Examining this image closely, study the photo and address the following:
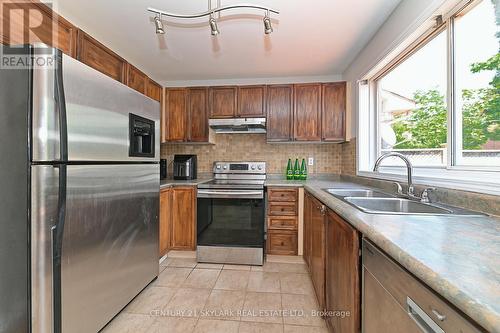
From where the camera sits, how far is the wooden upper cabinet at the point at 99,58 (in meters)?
1.89

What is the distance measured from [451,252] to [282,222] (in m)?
2.08

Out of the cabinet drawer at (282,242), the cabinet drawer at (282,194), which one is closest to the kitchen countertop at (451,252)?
the cabinet drawer at (282,194)

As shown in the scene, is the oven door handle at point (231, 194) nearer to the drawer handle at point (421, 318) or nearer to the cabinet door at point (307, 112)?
the cabinet door at point (307, 112)

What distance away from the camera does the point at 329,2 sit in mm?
1671

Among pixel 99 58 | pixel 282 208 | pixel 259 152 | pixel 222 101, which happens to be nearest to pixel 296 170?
pixel 259 152

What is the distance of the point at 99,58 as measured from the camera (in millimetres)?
2080

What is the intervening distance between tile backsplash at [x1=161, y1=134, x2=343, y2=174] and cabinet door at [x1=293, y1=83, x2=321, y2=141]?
0.30m

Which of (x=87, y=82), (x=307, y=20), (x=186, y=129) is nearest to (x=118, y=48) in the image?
(x=186, y=129)

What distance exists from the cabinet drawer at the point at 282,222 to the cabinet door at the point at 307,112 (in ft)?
3.41

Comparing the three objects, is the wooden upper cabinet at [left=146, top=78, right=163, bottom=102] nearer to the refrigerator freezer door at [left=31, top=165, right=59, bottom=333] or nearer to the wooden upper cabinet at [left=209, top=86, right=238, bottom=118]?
the wooden upper cabinet at [left=209, top=86, right=238, bottom=118]

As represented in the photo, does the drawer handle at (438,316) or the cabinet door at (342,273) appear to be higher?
the drawer handle at (438,316)

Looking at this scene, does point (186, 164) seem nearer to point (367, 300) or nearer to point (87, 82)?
point (87, 82)

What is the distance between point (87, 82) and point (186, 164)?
5.86 ft

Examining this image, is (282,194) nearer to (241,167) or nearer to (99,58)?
(241,167)
